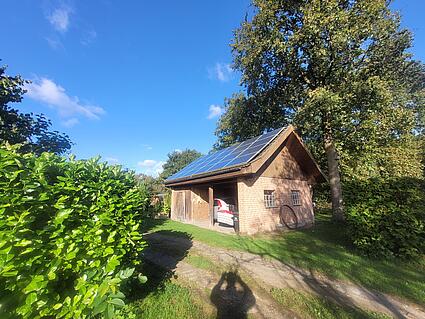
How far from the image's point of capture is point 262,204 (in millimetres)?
12164

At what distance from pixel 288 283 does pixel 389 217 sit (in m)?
4.64

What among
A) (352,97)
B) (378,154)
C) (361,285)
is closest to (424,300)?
(361,285)

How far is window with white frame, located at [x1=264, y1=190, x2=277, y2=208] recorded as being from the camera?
12.6 m

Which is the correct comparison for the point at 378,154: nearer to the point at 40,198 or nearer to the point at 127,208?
the point at 127,208

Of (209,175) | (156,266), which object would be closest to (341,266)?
(156,266)

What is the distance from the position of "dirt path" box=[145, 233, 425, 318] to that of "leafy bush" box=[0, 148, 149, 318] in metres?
2.75

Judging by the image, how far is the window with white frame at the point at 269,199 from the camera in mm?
12609

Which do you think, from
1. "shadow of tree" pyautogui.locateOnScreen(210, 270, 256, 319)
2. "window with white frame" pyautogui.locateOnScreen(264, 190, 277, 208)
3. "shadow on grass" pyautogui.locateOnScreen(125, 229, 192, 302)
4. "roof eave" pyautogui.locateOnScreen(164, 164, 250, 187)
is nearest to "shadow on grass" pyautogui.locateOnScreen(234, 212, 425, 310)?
"shadow of tree" pyautogui.locateOnScreen(210, 270, 256, 319)

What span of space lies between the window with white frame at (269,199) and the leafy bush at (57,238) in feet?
33.3

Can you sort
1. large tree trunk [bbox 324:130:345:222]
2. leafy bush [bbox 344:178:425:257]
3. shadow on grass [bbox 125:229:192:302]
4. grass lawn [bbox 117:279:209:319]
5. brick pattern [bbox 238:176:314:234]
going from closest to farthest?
grass lawn [bbox 117:279:209:319], shadow on grass [bbox 125:229:192:302], leafy bush [bbox 344:178:425:257], brick pattern [bbox 238:176:314:234], large tree trunk [bbox 324:130:345:222]

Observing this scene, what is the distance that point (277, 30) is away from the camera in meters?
14.0

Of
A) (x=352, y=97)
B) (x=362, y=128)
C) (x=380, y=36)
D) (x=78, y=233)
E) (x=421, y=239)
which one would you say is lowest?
(x=421, y=239)

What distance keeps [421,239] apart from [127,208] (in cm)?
903

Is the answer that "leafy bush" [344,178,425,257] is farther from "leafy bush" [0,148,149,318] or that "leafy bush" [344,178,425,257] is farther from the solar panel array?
"leafy bush" [0,148,149,318]
